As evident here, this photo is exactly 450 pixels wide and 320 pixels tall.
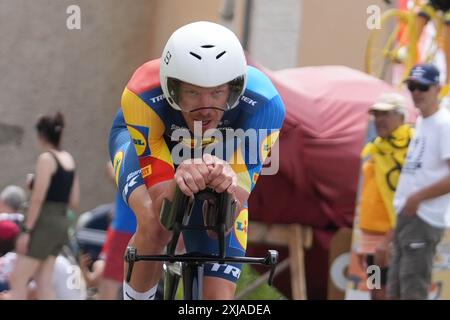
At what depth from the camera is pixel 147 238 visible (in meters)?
4.79

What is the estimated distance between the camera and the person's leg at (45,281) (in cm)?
874

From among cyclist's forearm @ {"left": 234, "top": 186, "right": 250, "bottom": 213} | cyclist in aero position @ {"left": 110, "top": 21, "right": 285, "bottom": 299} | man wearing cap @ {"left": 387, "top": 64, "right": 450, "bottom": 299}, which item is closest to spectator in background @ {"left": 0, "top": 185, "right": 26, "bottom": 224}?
man wearing cap @ {"left": 387, "top": 64, "right": 450, "bottom": 299}

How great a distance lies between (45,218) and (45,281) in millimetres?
469

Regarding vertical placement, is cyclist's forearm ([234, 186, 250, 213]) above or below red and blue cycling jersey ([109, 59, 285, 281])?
below

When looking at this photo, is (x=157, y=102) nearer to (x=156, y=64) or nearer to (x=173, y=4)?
(x=156, y=64)

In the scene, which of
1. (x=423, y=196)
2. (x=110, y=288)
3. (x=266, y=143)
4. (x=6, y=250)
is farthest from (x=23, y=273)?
(x=266, y=143)

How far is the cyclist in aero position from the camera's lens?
4602 millimetres

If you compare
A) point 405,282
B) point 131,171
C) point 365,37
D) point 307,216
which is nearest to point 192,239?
point 131,171

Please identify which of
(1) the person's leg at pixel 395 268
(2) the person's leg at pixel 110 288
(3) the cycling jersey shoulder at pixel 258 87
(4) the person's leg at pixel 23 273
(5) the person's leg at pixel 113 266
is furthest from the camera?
(2) the person's leg at pixel 110 288

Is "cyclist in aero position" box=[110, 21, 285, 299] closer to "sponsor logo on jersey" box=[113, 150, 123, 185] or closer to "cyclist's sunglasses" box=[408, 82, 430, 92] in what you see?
"sponsor logo on jersey" box=[113, 150, 123, 185]

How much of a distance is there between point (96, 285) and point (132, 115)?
5324mm

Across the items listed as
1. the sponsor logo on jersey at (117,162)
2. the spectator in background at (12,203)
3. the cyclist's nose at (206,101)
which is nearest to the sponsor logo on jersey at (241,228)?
the cyclist's nose at (206,101)

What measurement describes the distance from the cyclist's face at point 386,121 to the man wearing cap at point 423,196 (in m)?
0.52

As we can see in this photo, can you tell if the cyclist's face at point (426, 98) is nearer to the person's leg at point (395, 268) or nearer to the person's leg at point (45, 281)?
the person's leg at point (395, 268)
